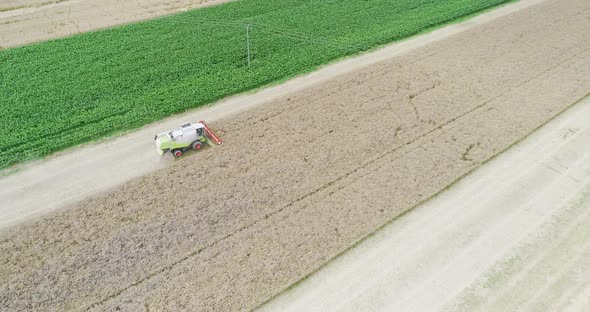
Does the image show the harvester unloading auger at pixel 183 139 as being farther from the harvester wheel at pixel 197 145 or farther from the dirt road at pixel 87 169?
the dirt road at pixel 87 169

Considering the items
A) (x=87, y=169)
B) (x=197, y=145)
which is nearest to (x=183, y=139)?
(x=197, y=145)

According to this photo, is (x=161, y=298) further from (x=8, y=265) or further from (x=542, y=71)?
(x=542, y=71)

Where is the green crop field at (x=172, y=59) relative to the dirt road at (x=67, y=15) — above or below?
below

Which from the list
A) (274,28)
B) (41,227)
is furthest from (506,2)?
(41,227)

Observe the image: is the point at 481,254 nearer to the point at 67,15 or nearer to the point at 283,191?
the point at 283,191

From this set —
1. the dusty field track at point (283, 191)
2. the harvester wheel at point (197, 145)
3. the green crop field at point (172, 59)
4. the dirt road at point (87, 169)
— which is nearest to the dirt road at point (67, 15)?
the green crop field at point (172, 59)

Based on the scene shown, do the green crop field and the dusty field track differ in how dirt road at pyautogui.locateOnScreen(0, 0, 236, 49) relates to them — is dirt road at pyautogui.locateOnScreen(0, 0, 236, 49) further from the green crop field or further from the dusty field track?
the dusty field track
